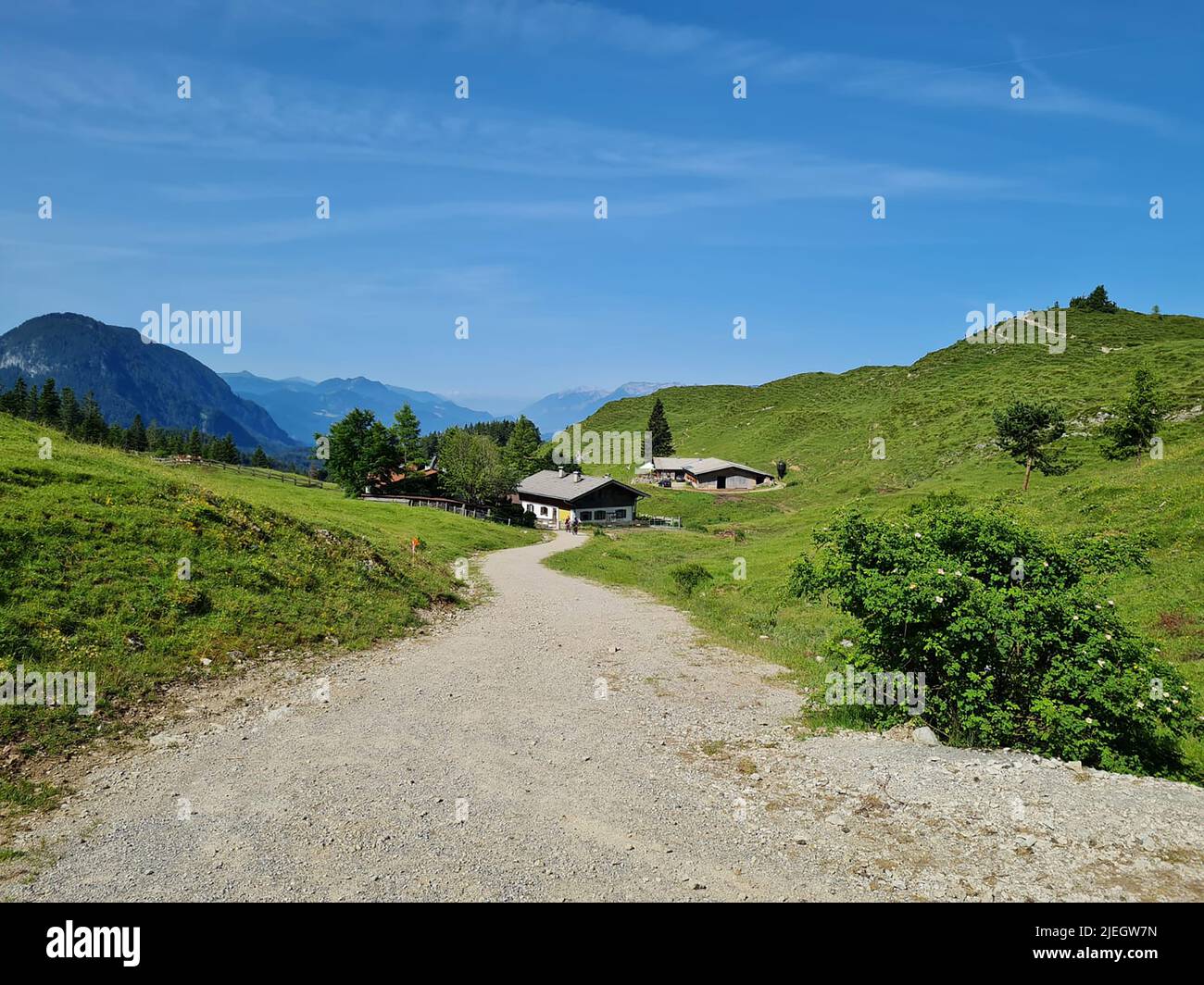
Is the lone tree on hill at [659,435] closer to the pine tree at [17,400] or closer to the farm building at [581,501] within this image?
the farm building at [581,501]

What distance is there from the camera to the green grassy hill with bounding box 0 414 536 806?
46.2ft

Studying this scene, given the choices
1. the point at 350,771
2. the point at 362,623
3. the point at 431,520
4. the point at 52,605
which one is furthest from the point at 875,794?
the point at 431,520

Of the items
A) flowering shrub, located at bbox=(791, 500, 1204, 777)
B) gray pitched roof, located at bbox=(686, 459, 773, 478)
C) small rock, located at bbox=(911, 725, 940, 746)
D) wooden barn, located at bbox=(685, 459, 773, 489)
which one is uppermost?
gray pitched roof, located at bbox=(686, 459, 773, 478)

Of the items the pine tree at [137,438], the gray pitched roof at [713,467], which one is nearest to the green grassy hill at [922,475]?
the gray pitched roof at [713,467]

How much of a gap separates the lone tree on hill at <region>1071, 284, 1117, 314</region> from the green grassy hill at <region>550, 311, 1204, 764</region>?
20.6 ft

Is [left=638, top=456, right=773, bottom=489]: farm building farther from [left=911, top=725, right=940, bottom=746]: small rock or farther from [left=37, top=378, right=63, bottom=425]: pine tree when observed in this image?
[left=37, top=378, right=63, bottom=425]: pine tree

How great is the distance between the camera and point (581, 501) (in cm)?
8406

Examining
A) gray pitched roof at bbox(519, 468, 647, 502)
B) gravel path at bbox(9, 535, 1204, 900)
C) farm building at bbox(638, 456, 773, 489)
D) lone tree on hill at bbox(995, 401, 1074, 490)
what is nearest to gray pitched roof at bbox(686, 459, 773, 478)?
farm building at bbox(638, 456, 773, 489)

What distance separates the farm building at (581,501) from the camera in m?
84.3

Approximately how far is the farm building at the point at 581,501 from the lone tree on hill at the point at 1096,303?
126564mm

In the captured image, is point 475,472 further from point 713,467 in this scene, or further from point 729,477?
point 729,477

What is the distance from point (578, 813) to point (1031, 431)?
56630 mm

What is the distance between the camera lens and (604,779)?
11305 millimetres
